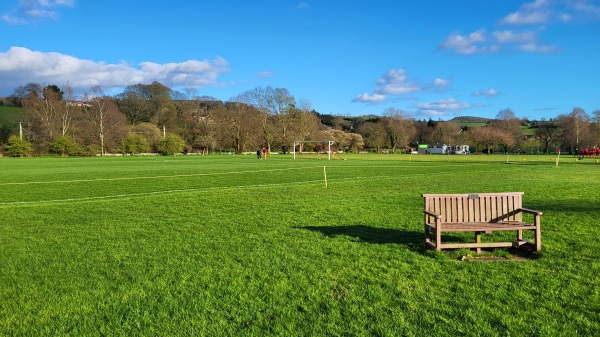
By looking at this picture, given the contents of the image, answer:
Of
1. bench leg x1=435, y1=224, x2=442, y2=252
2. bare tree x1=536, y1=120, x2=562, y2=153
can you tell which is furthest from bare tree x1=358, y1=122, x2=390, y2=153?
bench leg x1=435, y1=224, x2=442, y2=252

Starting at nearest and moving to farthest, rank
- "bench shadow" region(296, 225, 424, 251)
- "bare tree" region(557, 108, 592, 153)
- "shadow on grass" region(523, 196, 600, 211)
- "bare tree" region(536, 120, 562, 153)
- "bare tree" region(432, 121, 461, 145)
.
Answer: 1. "bench shadow" region(296, 225, 424, 251)
2. "shadow on grass" region(523, 196, 600, 211)
3. "bare tree" region(557, 108, 592, 153)
4. "bare tree" region(536, 120, 562, 153)
5. "bare tree" region(432, 121, 461, 145)

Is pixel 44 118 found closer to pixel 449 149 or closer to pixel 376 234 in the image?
pixel 376 234

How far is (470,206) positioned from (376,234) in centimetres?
210

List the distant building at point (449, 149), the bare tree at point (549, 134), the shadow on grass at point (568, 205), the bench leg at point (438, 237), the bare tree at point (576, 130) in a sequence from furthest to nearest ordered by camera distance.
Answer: the distant building at point (449, 149)
the bare tree at point (549, 134)
the bare tree at point (576, 130)
the shadow on grass at point (568, 205)
the bench leg at point (438, 237)

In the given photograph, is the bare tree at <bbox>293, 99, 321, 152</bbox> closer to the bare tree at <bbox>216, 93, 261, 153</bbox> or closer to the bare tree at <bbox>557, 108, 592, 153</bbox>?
the bare tree at <bbox>216, 93, 261, 153</bbox>

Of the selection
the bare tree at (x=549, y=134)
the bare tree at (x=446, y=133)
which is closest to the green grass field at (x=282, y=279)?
the bare tree at (x=549, y=134)

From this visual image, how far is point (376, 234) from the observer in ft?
29.7

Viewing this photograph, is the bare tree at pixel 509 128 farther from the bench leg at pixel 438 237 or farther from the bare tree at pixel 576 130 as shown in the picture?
the bench leg at pixel 438 237

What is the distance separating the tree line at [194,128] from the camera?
80938 millimetres

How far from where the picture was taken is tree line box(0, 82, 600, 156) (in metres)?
80.9

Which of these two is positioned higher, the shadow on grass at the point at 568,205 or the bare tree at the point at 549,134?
the bare tree at the point at 549,134

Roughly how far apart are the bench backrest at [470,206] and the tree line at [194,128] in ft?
256

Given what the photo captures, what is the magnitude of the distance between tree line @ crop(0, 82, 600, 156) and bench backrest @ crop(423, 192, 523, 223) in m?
77.9

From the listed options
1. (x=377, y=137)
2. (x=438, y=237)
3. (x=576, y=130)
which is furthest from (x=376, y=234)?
(x=377, y=137)
